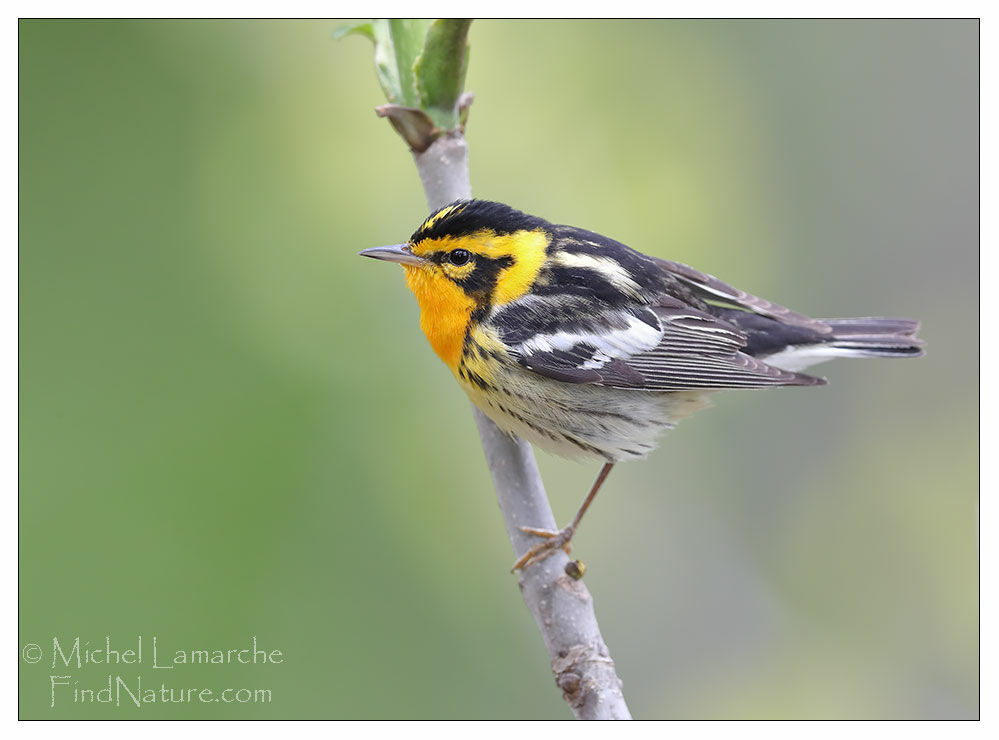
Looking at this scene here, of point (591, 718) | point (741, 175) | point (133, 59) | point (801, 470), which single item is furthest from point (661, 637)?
point (133, 59)

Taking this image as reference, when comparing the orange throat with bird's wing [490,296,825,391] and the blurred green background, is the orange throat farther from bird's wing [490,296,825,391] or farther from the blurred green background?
the blurred green background

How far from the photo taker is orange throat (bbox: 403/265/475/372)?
347cm

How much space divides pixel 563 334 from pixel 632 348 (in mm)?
306

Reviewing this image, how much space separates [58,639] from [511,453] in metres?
1.91

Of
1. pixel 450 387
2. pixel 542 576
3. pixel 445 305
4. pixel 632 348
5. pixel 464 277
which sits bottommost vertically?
pixel 542 576

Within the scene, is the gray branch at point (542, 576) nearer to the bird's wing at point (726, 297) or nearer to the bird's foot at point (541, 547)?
the bird's foot at point (541, 547)

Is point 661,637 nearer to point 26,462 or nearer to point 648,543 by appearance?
point 648,543

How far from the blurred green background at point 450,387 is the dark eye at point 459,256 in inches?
45.5

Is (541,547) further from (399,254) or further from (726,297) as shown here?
(726,297)

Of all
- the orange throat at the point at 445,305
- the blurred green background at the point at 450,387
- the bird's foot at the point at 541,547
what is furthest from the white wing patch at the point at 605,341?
the blurred green background at the point at 450,387

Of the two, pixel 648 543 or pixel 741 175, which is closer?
pixel 648 543

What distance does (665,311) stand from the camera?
371 cm

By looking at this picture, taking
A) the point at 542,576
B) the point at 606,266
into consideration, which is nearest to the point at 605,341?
the point at 606,266

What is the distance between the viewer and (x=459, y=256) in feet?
11.3
